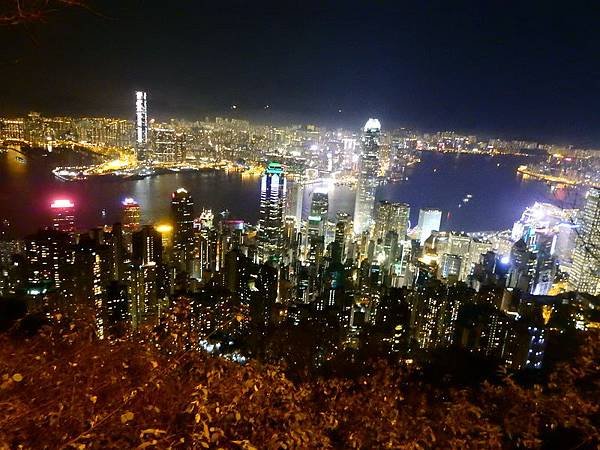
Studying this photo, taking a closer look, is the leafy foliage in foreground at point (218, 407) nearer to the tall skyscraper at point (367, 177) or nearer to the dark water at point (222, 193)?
the dark water at point (222, 193)

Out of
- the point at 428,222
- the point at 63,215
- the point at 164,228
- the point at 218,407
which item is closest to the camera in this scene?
the point at 218,407

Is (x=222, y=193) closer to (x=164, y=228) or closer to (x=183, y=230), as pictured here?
(x=164, y=228)

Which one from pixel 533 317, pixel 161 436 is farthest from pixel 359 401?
pixel 533 317

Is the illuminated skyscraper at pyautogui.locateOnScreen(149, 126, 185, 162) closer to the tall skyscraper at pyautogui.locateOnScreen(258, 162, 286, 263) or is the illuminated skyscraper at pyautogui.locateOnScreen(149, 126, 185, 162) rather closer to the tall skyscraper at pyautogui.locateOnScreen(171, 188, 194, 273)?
the tall skyscraper at pyautogui.locateOnScreen(258, 162, 286, 263)

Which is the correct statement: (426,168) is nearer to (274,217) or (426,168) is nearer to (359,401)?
(274,217)

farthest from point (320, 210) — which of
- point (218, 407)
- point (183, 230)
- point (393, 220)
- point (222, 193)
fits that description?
point (218, 407)

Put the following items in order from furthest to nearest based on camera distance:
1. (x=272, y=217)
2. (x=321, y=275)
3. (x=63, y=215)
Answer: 1. (x=272, y=217)
2. (x=63, y=215)
3. (x=321, y=275)

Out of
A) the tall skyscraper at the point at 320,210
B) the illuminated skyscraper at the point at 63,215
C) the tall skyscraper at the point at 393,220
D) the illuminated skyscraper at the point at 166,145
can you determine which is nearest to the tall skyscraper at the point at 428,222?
the tall skyscraper at the point at 393,220
